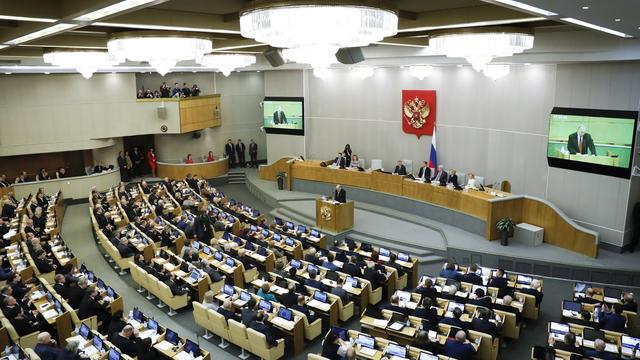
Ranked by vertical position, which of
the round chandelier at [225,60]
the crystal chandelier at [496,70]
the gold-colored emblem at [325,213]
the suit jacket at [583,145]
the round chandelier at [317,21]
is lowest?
the gold-colored emblem at [325,213]

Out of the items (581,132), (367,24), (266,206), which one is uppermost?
(367,24)

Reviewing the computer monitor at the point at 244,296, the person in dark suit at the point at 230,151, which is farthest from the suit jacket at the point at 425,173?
the person in dark suit at the point at 230,151

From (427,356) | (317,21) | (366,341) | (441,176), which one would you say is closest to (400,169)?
(441,176)

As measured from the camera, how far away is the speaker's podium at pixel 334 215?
51.6ft

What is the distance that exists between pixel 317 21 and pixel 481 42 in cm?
427

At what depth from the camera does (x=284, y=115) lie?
23.3m

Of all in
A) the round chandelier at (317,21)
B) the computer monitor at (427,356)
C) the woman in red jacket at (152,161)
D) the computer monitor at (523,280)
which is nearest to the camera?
the round chandelier at (317,21)

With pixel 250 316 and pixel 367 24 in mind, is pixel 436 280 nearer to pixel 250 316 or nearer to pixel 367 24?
pixel 250 316

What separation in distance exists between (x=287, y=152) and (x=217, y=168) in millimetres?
3969

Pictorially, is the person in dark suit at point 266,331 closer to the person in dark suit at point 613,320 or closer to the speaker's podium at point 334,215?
the person in dark suit at point 613,320

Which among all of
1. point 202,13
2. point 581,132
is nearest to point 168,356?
point 202,13

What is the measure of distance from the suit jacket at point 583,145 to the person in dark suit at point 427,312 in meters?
A: 6.83

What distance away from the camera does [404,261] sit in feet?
41.0

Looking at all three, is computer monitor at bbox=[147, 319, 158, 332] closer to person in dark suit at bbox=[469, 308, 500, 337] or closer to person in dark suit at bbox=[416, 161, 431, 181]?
person in dark suit at bbox=[469, 308, 500, 337]
